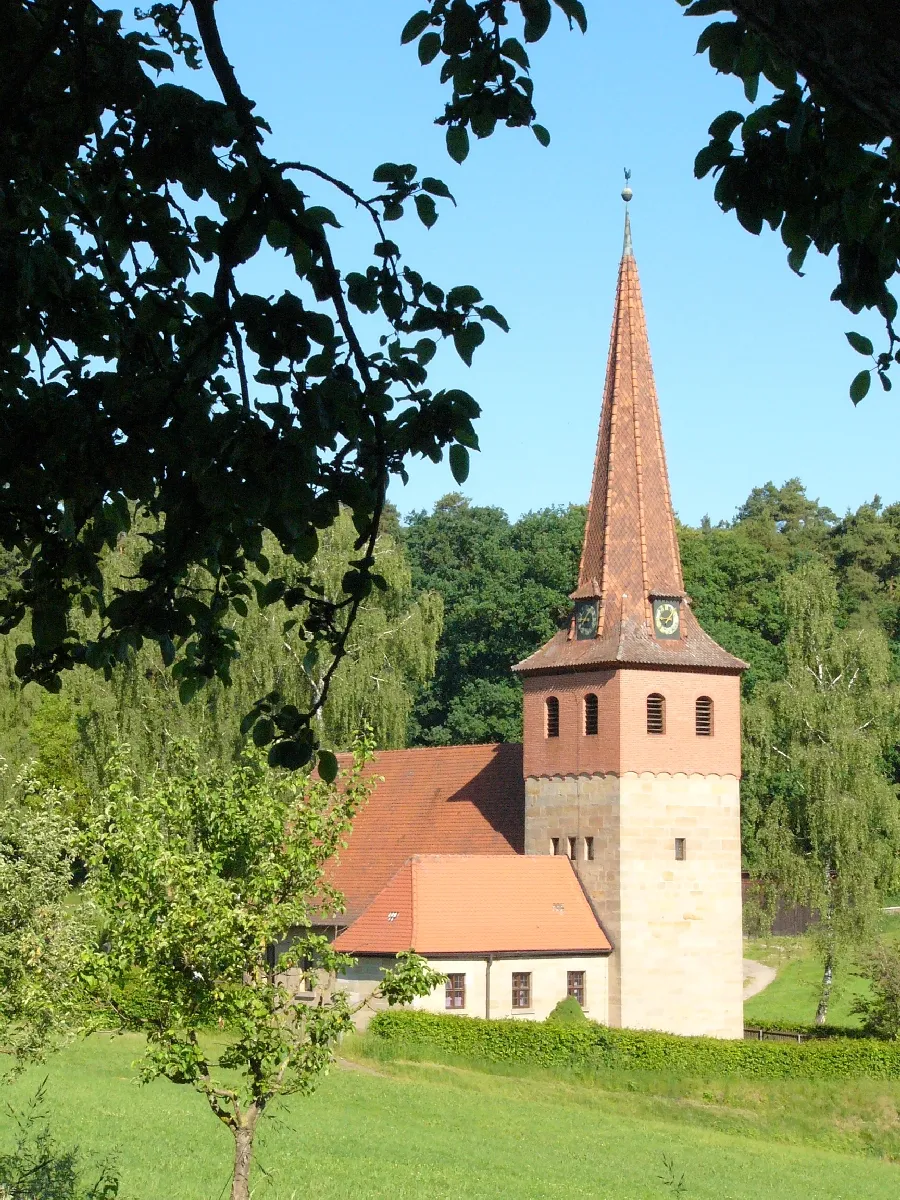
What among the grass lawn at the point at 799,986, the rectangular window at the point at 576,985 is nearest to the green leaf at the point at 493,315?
the rectangular window at the point at 576,985

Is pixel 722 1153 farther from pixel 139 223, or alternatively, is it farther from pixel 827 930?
pixel 139 223

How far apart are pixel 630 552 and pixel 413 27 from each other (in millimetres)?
29992

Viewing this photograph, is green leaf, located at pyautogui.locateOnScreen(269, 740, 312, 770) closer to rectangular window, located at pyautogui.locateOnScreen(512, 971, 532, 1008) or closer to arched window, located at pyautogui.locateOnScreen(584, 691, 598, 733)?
rectangular window, located at pyautogui.locateOnScreen(512, 971, 532, 1008)

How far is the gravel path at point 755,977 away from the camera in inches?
1814

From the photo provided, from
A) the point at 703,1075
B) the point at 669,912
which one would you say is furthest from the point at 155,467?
the point at 669,912

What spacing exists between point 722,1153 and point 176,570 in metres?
21.5

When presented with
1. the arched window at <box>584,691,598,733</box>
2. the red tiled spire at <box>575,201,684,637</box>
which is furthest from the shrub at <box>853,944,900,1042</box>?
the red tiled spire at <box>575,201,684,637</box>

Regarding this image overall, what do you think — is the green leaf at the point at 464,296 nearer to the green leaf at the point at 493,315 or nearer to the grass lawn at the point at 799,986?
the green leaf at the point at 493,315

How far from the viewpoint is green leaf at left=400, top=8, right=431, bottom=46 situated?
17.0ft

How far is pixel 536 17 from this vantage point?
5078 millimetres

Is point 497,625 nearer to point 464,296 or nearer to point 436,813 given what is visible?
point 436,813

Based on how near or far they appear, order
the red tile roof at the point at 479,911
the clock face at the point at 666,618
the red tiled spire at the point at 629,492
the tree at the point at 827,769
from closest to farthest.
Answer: the red tile roof at the point at 479,911
the clock face at the point at 666,618
the red tiled spire at the point at 629,492
the tree at the point at 827,769

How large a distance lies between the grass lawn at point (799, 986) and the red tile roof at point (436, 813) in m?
7.53

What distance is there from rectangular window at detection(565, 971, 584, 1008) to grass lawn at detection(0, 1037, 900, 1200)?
2819 millimetres
